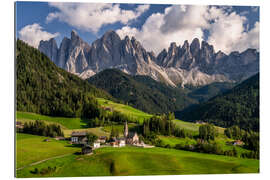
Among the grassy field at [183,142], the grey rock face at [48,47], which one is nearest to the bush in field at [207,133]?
the grassy field at [183,142]

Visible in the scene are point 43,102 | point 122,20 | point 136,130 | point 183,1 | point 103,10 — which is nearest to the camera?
point 183,1

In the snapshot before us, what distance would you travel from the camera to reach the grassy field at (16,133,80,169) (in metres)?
19.5

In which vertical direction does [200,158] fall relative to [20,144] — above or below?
below

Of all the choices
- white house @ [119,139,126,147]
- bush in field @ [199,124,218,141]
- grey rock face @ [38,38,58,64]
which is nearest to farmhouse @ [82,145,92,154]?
white house @ [119,139,126,147]

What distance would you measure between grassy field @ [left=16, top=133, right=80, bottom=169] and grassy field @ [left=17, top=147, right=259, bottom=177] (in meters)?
0.96

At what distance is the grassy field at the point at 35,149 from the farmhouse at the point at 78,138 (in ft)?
2.72

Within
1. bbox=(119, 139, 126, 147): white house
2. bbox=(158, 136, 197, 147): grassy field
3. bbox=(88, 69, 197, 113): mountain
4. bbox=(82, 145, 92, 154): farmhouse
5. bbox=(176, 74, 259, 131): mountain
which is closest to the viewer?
bbox=(82, 145, 92, 154): farmhouse

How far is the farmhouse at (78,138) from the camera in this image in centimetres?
2577

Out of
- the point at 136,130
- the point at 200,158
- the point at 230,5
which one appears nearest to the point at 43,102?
the point at 136,130

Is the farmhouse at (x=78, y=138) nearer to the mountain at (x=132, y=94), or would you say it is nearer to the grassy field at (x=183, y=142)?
the grassy field at (x=183, y=142)

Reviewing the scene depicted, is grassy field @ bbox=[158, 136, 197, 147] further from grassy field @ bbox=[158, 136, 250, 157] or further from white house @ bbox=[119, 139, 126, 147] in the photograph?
white house @ bbox=[119, 139, 126, 147]
